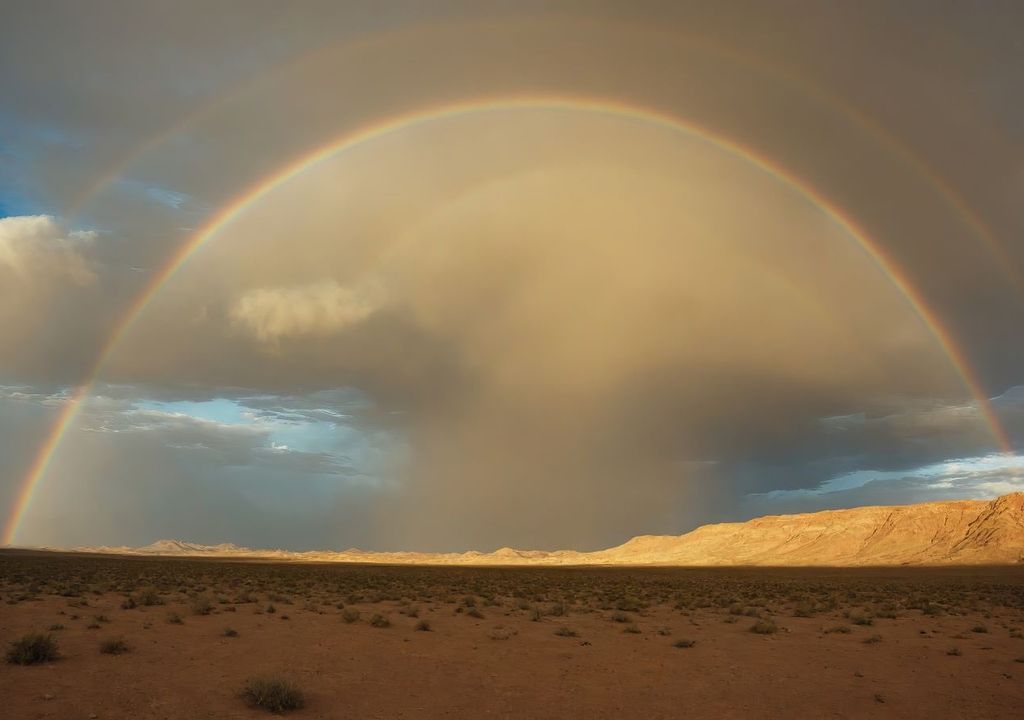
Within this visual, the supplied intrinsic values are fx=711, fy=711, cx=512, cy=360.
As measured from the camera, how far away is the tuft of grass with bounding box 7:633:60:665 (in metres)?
14.7

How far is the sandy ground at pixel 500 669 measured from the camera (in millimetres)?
13477

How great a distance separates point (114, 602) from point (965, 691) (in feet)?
90.1

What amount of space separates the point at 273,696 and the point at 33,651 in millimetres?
6062

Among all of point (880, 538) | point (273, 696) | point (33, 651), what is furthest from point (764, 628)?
point (880, 538)

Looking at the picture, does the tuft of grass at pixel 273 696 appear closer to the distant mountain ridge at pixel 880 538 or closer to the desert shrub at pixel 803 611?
the desert shrub at pixel 803 611

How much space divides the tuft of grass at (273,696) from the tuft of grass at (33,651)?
5203 millimetres

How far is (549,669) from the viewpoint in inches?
675

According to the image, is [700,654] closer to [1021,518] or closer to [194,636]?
[194,636]

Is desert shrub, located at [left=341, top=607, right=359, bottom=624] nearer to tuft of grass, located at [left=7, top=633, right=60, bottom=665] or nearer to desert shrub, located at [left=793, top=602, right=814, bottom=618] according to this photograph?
tuft of grass, located at [left=7, top=633, right=60, bottom=665]

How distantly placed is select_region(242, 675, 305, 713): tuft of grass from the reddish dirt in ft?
0.74

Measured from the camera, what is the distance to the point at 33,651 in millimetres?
14883

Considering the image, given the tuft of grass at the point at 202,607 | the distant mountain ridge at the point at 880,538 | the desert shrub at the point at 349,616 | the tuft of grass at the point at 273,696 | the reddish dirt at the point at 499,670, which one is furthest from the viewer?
the distant mountain ridge at the point at 880,538

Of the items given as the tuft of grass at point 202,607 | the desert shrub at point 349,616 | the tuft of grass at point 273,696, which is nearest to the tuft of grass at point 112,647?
the tuft of grass at point 273,696

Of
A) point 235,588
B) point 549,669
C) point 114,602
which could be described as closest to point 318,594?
point 235,588
